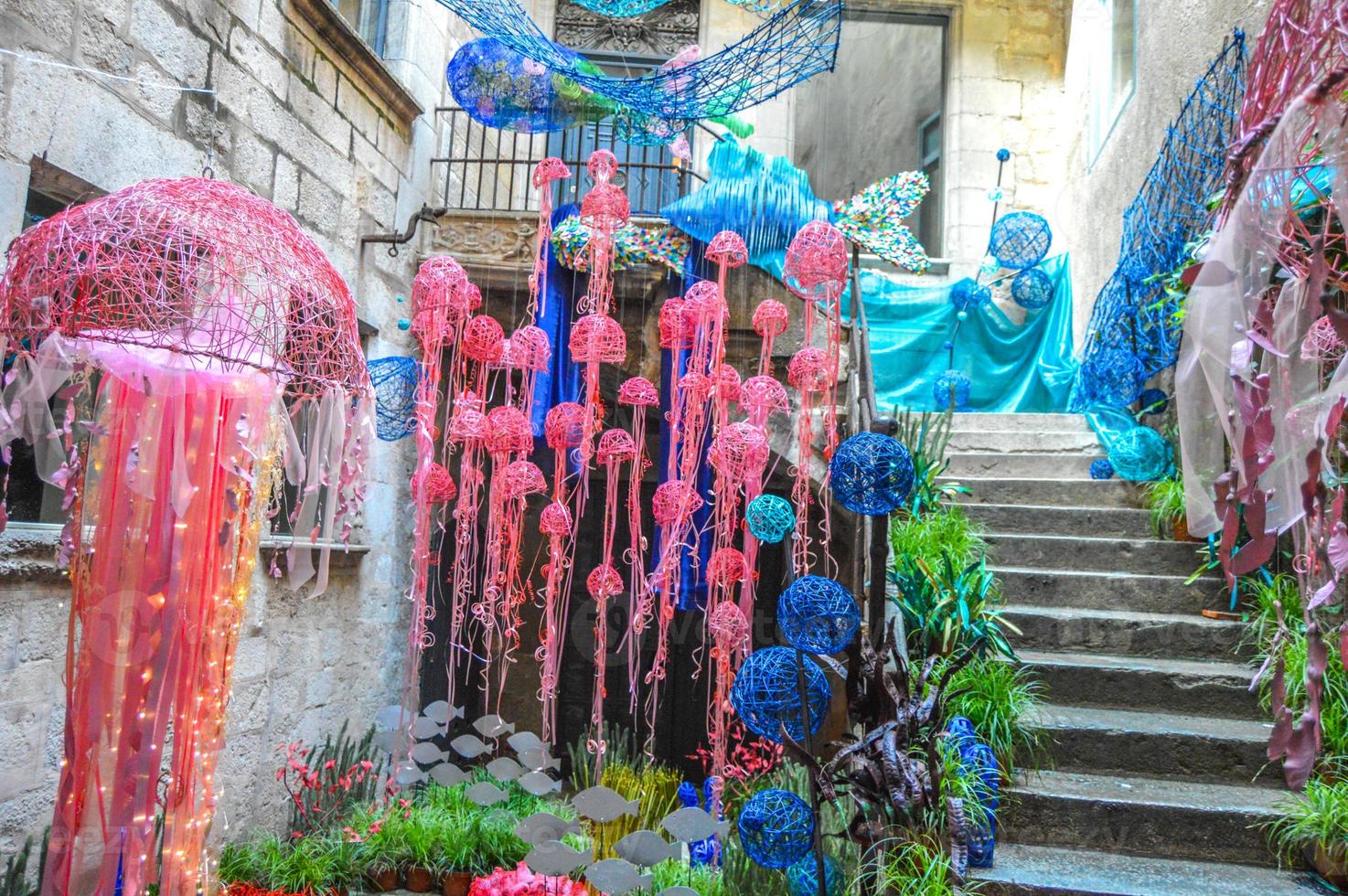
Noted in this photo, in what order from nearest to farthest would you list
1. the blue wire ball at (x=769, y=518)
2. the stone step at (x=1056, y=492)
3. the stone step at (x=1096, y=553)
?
the blue wire ball at (x=769, y=518)
the stone step at (x=1096, y=553)
the stone step at (x=1056, y=492)

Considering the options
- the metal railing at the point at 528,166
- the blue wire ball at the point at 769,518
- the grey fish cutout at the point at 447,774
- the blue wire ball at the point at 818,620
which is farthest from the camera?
the metal railing at the point at 528,166

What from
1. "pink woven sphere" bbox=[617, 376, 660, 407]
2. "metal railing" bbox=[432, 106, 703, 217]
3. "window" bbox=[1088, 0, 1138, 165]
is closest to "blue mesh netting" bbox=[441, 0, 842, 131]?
"pink woven sphere" bbox=[617, 376, 660, 407]

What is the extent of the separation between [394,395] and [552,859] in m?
2.19

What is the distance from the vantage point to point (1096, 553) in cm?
441

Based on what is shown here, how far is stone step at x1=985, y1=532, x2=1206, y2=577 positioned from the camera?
4355 millimetres

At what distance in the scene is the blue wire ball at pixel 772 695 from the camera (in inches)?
111

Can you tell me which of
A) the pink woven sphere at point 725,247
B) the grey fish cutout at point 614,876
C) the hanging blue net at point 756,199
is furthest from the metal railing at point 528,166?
the grey fish cutout at point 614,876

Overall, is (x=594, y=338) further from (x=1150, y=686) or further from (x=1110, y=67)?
(x=1110, y=67)

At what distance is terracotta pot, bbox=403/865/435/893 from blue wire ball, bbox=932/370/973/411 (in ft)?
15.7

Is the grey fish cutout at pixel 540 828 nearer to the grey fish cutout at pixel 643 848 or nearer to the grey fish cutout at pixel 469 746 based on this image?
the grey fish cutout at pixel 643 848

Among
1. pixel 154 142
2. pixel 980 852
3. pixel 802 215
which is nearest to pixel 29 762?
pixel 154 142

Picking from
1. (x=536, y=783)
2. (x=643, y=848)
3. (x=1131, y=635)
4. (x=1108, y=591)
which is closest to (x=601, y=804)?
(x=643, y=848)

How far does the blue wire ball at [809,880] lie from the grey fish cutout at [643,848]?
1.32 feet

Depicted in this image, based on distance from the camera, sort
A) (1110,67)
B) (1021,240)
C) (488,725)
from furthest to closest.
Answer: (1021,240) < (1110,67) < (488,725)
